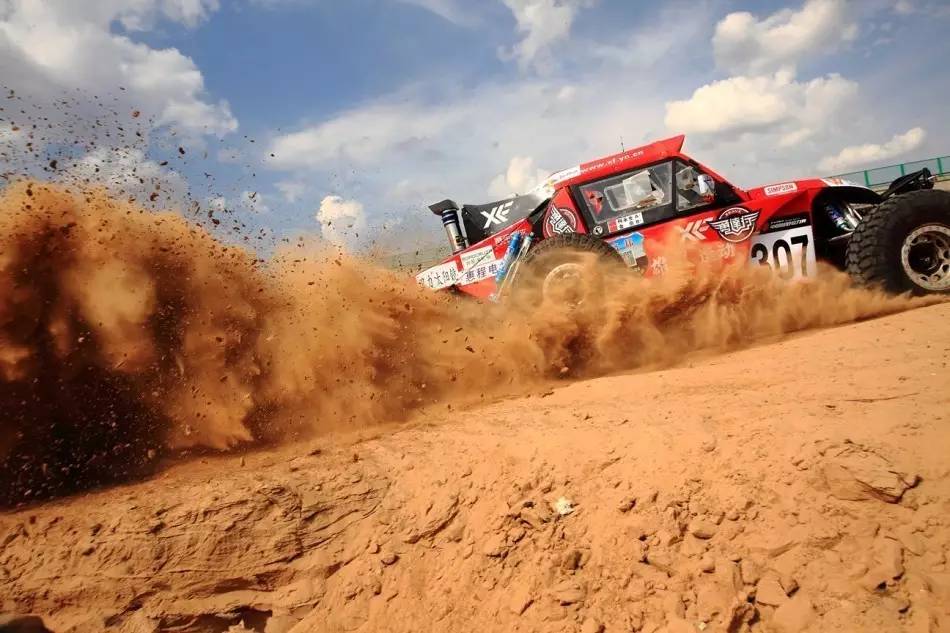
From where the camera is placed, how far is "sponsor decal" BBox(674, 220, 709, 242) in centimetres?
598

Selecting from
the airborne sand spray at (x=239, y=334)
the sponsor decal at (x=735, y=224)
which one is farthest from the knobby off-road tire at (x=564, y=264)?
the sponsor decal at (x=735, y=224)

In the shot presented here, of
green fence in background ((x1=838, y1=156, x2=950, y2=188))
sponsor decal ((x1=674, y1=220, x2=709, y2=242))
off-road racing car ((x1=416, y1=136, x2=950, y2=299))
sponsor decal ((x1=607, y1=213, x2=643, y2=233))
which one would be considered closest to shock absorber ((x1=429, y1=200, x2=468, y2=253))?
off-road racing car ((x1=416, y1=136, x2=950, y2=299))

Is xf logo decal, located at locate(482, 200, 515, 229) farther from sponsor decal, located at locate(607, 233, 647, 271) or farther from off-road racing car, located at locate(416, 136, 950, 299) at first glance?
sponsor decal, located at locate(607, 233, 647, 271)

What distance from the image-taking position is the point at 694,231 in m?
6.00

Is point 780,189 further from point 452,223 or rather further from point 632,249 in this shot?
point 452,223

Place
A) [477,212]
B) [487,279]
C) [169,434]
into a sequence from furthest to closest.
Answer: [477,212], [487,279], [169,434]

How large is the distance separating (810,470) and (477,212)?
5282mm

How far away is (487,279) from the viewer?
6.46 metres

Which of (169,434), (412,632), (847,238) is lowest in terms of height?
(412,632)

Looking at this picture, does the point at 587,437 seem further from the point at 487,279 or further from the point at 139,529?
the point at 487,279

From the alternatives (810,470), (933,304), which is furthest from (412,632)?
(933,304)

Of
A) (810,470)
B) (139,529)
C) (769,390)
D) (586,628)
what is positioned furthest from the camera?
(769,390)

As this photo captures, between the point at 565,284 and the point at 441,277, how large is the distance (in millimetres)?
1681

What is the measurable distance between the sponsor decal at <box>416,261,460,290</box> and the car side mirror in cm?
288
